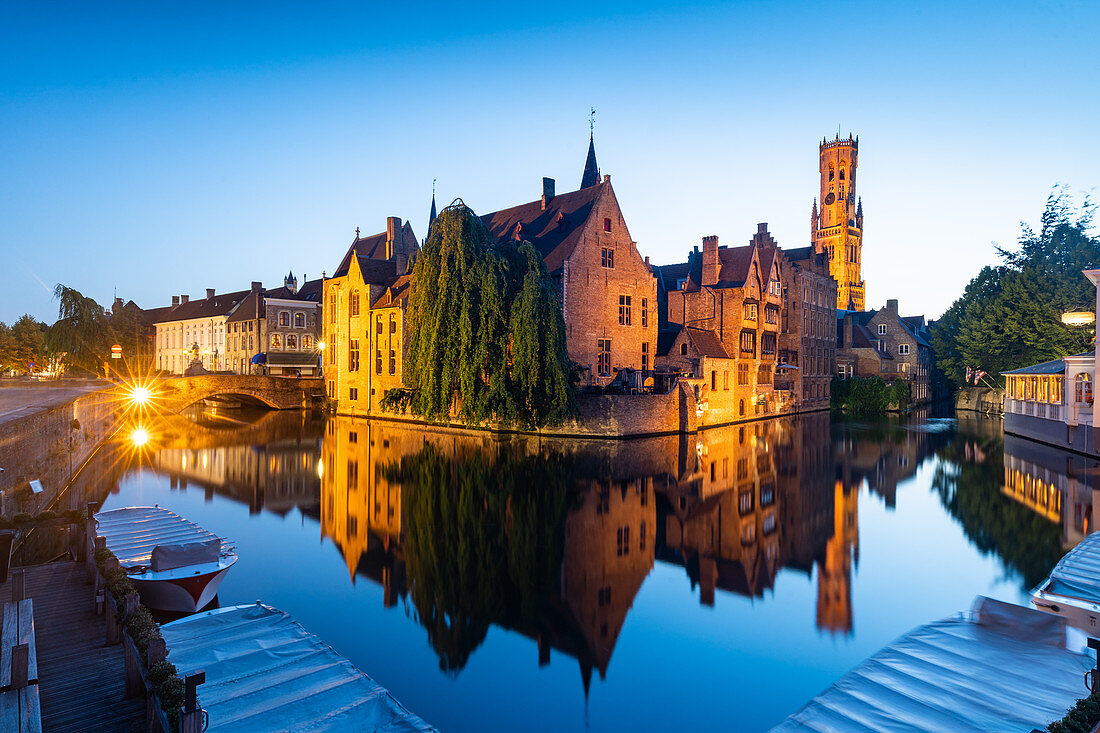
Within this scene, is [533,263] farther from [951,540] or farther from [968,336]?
[968,336]

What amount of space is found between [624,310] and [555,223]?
24.5ft

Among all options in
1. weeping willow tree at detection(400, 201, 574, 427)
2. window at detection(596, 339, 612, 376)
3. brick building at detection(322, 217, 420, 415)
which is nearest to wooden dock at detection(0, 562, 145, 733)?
weeping willow tree at detection(400, 201, 574, 427)

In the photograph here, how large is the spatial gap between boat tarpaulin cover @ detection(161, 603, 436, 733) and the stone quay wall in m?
9.39

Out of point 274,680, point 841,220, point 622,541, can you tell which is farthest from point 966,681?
point 841,220

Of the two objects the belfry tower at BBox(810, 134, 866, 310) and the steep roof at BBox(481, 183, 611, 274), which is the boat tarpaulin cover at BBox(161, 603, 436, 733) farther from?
the belfry tower at BBox(810, 134, 866, 310)

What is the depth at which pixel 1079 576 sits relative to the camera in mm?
9883

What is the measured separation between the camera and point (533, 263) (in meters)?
32.0

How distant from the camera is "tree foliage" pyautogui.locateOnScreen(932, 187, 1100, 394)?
150 ft

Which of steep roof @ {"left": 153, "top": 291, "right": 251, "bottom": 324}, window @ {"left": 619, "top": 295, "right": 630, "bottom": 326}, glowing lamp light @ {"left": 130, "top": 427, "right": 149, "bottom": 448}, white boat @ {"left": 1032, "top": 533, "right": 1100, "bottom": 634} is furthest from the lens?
steep roof @ {"left": 153, "top": 291, "right": 251, "bottom": 324}

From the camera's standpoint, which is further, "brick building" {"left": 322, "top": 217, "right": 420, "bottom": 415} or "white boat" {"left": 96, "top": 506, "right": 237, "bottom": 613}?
"brick building" {"left": 322, "top": 217, "right": 420, "bottom": 415}

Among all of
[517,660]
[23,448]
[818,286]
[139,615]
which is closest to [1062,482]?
[517,660]

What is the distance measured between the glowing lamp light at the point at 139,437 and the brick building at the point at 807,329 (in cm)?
4428

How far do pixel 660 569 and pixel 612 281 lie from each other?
27755 millimetres

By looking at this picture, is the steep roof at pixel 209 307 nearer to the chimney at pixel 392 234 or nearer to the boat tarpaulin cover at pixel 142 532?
the chimney at pixel 392 234
